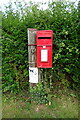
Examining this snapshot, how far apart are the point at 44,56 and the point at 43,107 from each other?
1.26m

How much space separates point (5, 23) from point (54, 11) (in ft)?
4.46

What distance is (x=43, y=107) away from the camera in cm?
347

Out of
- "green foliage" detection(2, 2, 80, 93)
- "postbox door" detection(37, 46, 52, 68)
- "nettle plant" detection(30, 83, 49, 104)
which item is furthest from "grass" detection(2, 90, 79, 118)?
"postbox door" detection(37, 46, 52, 68)

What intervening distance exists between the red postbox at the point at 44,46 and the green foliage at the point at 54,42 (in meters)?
0.29

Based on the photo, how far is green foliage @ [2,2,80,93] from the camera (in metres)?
3.52

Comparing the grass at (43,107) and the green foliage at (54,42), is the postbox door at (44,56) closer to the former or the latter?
the green foliage at (54,42)

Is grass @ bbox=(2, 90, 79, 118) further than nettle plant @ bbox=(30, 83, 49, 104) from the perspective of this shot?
No

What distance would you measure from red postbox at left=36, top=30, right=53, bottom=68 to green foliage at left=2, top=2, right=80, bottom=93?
293 mm

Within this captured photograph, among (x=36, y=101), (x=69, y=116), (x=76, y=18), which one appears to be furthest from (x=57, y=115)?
(x=76, y=18)

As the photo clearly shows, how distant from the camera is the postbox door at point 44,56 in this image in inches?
129

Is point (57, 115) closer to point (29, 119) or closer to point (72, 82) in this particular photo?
point (29, 119)

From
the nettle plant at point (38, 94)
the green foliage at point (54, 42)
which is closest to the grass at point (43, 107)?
the nettle plant at point (38, 94)

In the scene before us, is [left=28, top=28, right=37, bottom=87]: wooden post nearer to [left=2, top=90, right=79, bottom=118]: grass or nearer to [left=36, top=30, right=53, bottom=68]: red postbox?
[left=36, top=30, right=53, bottom=68]: red postbox

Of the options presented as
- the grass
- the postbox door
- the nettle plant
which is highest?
the postbox door
